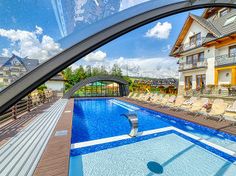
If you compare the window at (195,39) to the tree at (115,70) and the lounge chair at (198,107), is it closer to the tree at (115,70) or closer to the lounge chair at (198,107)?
the lounge chair at (198,107)

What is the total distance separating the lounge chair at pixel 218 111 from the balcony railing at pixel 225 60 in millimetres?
9796

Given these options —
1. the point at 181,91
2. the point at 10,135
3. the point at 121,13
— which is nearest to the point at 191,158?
the point at 121,13

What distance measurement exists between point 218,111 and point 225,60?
10778 millimetres

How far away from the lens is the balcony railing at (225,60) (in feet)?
49.4

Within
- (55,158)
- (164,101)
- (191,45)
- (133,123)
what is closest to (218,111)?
(133,123)

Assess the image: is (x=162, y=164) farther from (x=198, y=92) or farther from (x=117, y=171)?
(x=198, y=92)

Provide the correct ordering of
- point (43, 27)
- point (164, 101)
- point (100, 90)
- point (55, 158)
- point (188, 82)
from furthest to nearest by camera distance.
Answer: point (100, 90) → point (188, 82) → point (164, 101) → point (43, 27) → point (55, 158)

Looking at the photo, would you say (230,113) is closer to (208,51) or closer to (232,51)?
(232,51)

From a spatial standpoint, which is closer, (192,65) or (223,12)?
(223,12)

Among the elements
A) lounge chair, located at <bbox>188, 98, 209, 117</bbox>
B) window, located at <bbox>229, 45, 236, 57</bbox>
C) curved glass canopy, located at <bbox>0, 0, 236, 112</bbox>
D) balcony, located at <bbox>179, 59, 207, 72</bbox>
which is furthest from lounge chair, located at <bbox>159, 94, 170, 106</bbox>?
curved glass canopy, located at <bbox>0, 0, 236, 112</bbox>

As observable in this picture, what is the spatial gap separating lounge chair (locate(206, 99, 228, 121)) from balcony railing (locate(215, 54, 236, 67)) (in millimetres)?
9796

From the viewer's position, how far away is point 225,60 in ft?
51.6

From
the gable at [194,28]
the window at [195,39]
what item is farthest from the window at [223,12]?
the window at [195,39]

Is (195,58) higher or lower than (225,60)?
higher
